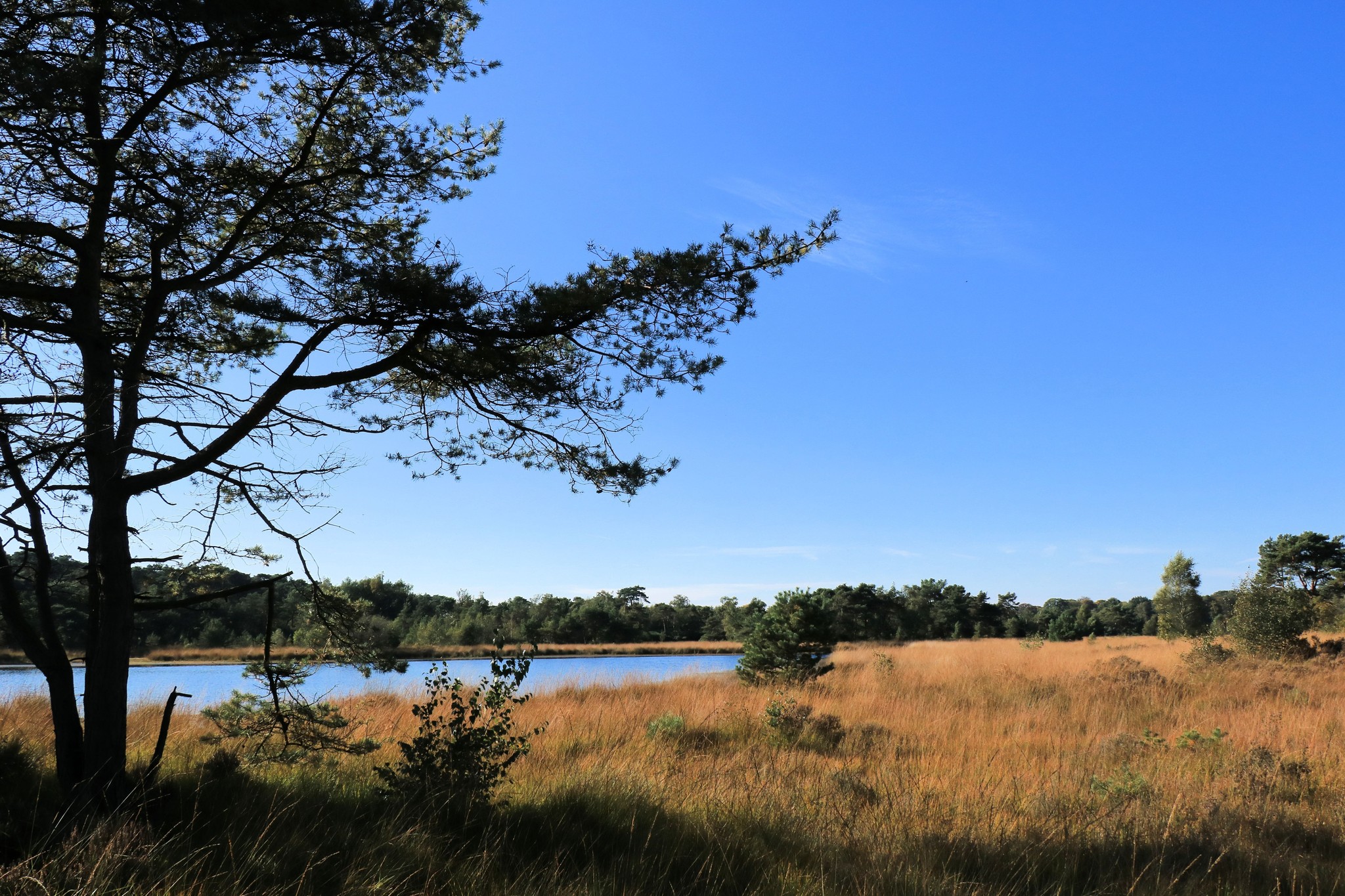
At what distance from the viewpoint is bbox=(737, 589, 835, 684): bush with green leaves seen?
1441 centimetres

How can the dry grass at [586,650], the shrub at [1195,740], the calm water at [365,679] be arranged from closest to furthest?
the calm water at [365,679] < the shrub at [1195,740] < the dry grass at [586,650]

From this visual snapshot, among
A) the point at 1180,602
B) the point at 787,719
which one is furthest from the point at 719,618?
the point at 787,719

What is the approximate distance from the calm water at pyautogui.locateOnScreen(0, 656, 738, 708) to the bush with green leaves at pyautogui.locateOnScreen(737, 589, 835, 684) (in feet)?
7.76

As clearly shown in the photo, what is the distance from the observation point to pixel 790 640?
1445cm

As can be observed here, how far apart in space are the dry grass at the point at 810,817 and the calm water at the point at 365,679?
2.13 feet

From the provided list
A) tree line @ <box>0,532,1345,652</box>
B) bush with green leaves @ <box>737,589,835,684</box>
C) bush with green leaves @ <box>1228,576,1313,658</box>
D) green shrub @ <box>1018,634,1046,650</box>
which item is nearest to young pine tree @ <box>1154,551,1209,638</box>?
tree line @ <box>0,532,1345,652</box>

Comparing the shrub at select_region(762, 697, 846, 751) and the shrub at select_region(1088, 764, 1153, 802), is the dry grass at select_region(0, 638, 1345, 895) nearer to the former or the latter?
the shrub at select_region(1088, 764, 1153, 802)

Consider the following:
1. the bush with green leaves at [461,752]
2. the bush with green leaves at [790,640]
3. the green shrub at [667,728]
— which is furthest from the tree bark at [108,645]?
the bush with green leaves at [790,640]

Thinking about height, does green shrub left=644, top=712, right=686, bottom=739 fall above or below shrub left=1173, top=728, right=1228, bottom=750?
below

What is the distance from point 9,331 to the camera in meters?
4.54

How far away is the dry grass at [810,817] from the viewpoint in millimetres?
3809

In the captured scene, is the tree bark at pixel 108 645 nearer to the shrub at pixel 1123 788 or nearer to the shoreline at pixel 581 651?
the shrub at pixel 1123 788

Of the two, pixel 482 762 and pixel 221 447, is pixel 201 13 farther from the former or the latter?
Result: pixel 482 762

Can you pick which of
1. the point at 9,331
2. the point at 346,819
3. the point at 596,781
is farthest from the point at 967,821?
the point at 9,331
